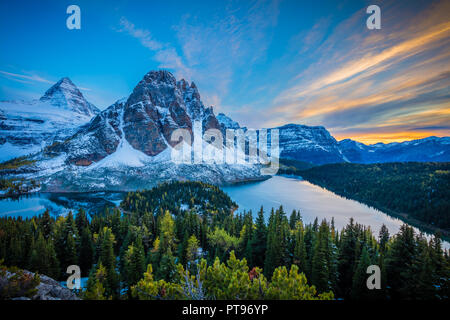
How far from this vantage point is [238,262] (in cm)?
1080

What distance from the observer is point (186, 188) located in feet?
294

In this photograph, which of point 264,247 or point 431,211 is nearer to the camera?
point 264,247

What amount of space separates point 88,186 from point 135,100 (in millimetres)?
109642

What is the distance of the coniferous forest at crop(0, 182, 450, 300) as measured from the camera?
9.10 m

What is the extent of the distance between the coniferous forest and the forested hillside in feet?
192

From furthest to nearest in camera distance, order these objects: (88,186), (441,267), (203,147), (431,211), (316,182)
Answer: (203,147)
(316,182)
(88,186)
(431,211)
(441,267)

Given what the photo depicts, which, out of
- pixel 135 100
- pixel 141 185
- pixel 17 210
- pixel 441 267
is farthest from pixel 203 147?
pixel 441 267

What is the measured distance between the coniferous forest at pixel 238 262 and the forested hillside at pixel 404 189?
5864 cm

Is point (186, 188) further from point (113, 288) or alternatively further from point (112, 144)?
point (112, 144)

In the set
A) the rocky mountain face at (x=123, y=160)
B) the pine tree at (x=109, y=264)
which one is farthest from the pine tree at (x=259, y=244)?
the rocky mountain face at (x=123, y=160)

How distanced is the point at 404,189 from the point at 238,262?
12525 centimetres

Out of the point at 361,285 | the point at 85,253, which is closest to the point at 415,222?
the point at 361,285

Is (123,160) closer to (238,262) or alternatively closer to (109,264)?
(109,264)
